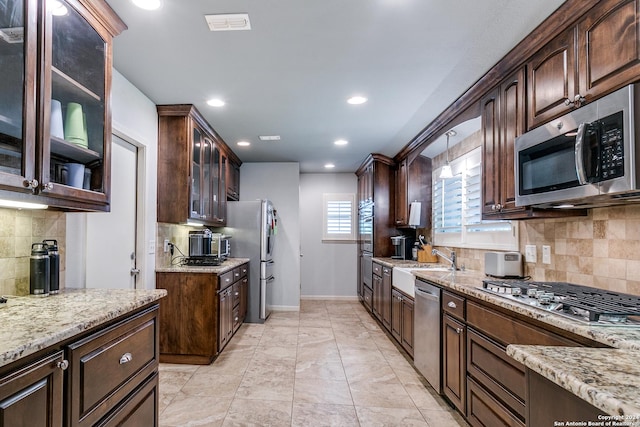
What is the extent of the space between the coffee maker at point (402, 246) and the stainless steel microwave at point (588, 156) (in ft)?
9.22

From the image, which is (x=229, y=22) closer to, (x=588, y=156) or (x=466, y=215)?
(x=588, y=156)

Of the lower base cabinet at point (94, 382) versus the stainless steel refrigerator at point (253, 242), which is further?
the stainless steel refrigerator at point (253, 242)

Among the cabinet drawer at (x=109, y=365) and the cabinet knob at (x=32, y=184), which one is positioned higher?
the cabinet knob at (x=32, y=184)

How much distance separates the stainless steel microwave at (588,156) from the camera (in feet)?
4.44

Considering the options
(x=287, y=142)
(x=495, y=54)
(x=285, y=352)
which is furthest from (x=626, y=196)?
(x=287, y=142)

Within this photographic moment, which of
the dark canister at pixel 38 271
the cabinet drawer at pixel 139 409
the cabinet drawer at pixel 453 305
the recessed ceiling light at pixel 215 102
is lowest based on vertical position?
the cabinet drawer at pixel 139 409

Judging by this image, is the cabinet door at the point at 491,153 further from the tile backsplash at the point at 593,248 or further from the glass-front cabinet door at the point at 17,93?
the glass-front cabinet door at the point at 17,93

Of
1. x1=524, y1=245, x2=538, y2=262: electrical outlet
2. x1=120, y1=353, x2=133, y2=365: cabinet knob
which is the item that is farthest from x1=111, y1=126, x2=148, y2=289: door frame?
x1=524, y1=245, x2=538, y2=262: electrical outlet

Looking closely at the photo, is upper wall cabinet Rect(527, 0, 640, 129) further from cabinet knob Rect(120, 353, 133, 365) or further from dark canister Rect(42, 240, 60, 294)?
dark canister Rect(42, 240, 60, 294)

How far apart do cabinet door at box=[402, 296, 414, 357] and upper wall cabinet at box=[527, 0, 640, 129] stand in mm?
1976

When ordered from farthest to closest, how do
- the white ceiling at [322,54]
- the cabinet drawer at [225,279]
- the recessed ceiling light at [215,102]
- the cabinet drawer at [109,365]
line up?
the cabinet drawer at [225,279] < the recessed ceiling light at [215,102] < the white ceiling at [322,54] < the cabinet drawer at [109,365]

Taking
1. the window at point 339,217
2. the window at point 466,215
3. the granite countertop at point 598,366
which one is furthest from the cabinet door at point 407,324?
the window at point 339,217

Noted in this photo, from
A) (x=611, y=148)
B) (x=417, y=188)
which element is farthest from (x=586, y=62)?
(x=417, y=188)

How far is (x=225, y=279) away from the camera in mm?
3588
